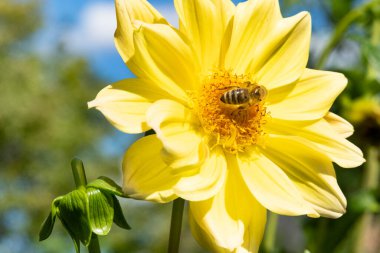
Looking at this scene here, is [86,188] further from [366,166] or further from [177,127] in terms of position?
[366,166]

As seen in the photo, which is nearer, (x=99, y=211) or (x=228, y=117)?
(x=99, y=211)

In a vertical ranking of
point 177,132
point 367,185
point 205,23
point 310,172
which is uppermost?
point 205,23

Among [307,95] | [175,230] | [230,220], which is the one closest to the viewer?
[175,230]

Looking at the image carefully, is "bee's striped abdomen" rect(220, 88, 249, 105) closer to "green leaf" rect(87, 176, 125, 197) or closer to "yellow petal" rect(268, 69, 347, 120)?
"yellow petal" rect(268, 69, 347, 120)

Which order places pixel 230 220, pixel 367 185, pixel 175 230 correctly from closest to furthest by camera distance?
pixel 175 230 < pixel 230 220 < pixel 367 185

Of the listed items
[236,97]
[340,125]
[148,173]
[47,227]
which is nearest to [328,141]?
[340,125]

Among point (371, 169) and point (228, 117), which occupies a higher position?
point (228, 117)

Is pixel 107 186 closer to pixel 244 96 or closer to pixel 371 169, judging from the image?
pixel 244 96
